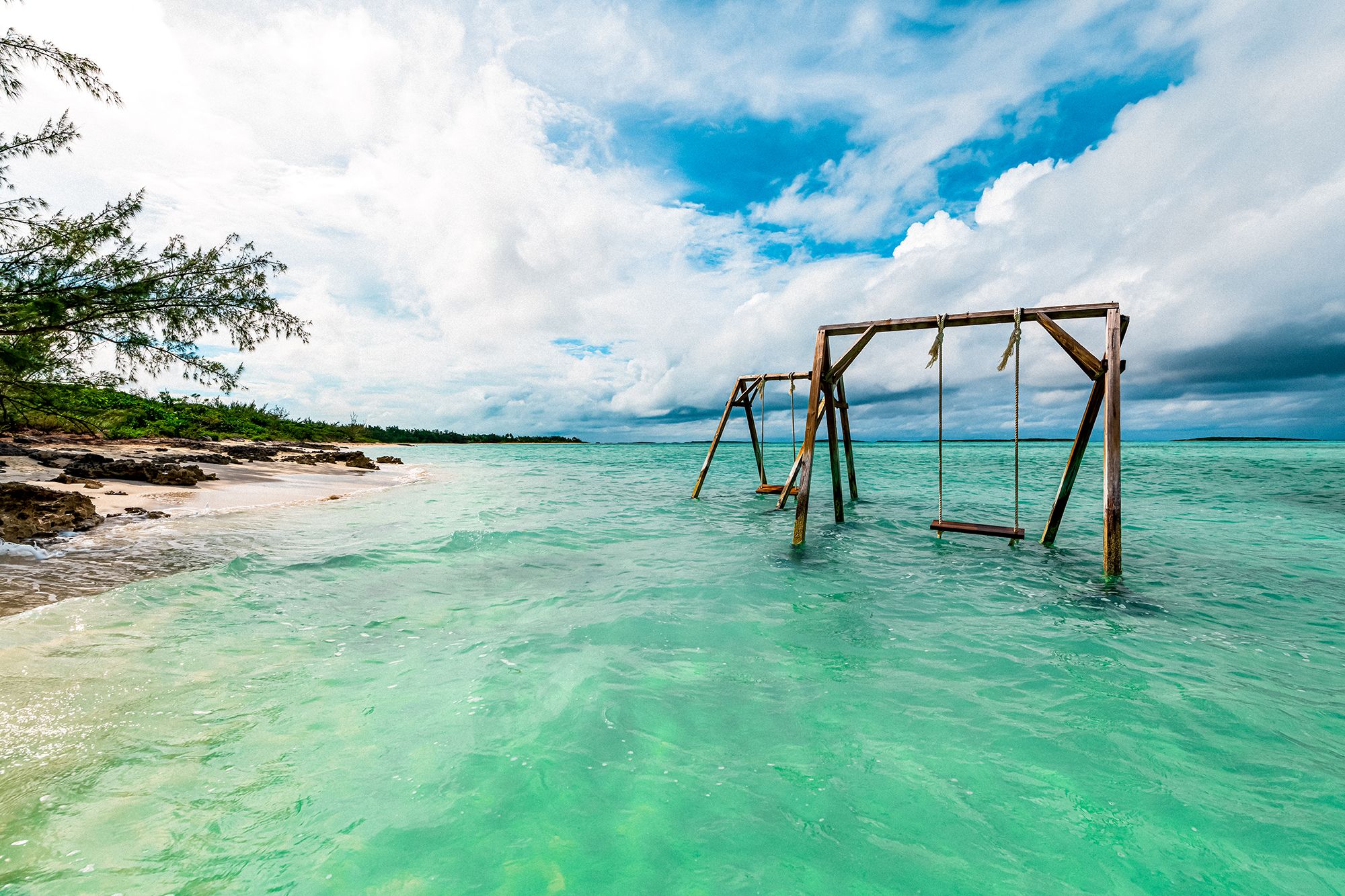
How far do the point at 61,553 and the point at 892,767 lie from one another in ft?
35.3

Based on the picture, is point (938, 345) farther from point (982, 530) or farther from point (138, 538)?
point (138, 538)

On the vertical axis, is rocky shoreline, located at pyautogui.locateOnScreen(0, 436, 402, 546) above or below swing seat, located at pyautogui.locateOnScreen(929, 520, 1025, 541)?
above

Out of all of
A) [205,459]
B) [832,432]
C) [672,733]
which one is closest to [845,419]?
[832,432]

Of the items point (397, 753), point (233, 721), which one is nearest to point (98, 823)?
point (233, 721)

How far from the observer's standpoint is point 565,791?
10.1ft

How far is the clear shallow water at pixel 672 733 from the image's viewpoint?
2559 millimetres

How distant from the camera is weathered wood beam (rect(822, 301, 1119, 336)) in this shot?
28.0 ft

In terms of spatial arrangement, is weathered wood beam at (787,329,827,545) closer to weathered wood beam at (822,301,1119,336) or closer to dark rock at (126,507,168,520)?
weathered wood beam at (822,301,1119,336)

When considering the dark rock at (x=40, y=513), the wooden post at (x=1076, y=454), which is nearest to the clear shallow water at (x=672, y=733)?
the wooden post at (x=1076, y=454)

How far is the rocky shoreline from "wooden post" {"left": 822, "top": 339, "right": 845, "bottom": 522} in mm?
13386

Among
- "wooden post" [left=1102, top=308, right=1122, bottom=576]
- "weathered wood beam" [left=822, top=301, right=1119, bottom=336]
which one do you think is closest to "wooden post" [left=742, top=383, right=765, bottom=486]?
"weathered wood beam" [left=822, top=301, right=1119, bottom=336]

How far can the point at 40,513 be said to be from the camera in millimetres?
8422

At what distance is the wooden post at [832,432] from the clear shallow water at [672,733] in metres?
4.72

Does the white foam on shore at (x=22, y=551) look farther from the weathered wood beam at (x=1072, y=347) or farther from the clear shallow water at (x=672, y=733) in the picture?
the weathered wood beam at (x=1072, y=347)
